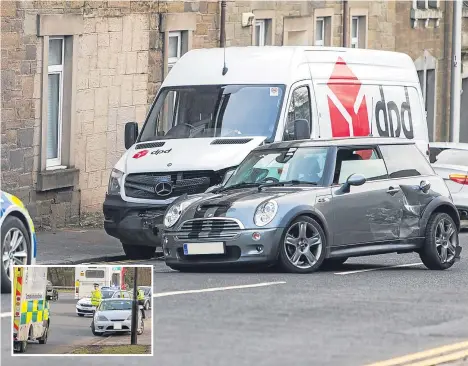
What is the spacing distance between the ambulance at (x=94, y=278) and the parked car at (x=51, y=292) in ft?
0.44

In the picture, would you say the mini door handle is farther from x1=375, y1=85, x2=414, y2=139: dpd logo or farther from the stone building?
the stone building

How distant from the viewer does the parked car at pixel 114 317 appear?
9.06 metres

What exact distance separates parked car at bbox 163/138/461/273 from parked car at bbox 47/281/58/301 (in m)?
6.97

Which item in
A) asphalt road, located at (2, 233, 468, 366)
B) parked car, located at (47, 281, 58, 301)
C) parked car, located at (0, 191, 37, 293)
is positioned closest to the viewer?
parked car, located at (47, 281, 58, 301)

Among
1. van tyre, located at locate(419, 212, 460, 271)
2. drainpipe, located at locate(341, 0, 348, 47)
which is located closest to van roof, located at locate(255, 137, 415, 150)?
van tyre, located at locate(419, 212, 460, 271)

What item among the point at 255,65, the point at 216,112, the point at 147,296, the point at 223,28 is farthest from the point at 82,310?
the point at 223,28

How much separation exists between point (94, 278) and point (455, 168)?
18465 mm

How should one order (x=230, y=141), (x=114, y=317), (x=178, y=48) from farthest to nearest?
(x=178, y=48) → (x=230, y=141) → (x=114, y=317)

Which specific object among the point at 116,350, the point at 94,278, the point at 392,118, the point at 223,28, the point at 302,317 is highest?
the point at 223,28

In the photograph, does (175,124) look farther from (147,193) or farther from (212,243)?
(212,243)

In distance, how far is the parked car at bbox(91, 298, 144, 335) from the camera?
29.7 feet

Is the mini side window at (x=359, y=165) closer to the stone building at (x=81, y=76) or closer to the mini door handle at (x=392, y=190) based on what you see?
the mini door handle at (x=392, y=190)

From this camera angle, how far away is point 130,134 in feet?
69.1

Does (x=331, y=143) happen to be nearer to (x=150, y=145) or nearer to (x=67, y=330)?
(x=150, y=145)
